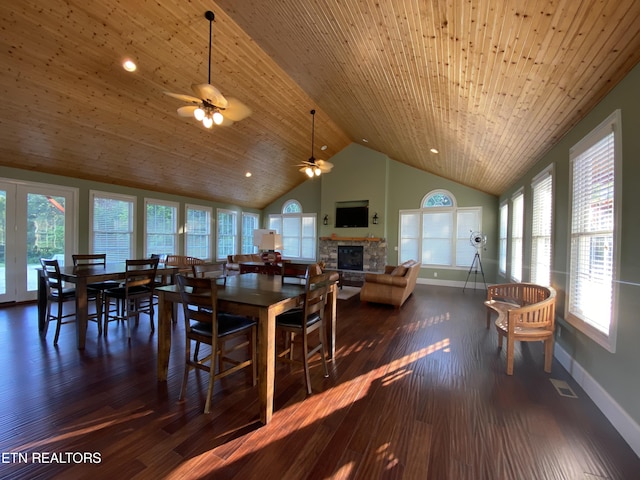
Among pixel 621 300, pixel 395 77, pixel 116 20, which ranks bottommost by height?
pixel 621 300

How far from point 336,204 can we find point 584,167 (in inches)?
265

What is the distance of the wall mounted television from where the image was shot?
8703 mm

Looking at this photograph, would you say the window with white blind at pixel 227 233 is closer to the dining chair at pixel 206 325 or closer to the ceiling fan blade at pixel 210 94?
the ceiling fan blade at pixel 210 94

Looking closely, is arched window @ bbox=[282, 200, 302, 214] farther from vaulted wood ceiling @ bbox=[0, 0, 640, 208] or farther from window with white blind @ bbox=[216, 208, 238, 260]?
vaulted wood ceiling @ bbox=[0, 0, 640, 208]

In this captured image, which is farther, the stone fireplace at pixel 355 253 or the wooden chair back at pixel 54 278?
the stone fireplace at pixel 355 253

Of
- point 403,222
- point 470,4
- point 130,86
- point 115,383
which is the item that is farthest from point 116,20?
point 403,222

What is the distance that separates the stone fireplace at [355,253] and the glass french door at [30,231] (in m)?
6.38

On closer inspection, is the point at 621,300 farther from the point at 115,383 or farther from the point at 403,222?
the point at 403,222

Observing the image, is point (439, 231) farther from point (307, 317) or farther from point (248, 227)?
point (307, 317)

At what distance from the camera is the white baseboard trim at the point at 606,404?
1847 mm

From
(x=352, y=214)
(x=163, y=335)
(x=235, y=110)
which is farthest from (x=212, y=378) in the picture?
(x=352, y=214)

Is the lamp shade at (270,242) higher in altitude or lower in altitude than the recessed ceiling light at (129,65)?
lower

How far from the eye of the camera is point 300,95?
17.7ft

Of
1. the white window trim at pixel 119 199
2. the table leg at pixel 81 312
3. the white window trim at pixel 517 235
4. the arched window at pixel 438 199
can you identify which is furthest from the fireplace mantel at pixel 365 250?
the table leg at pixel 81 312
